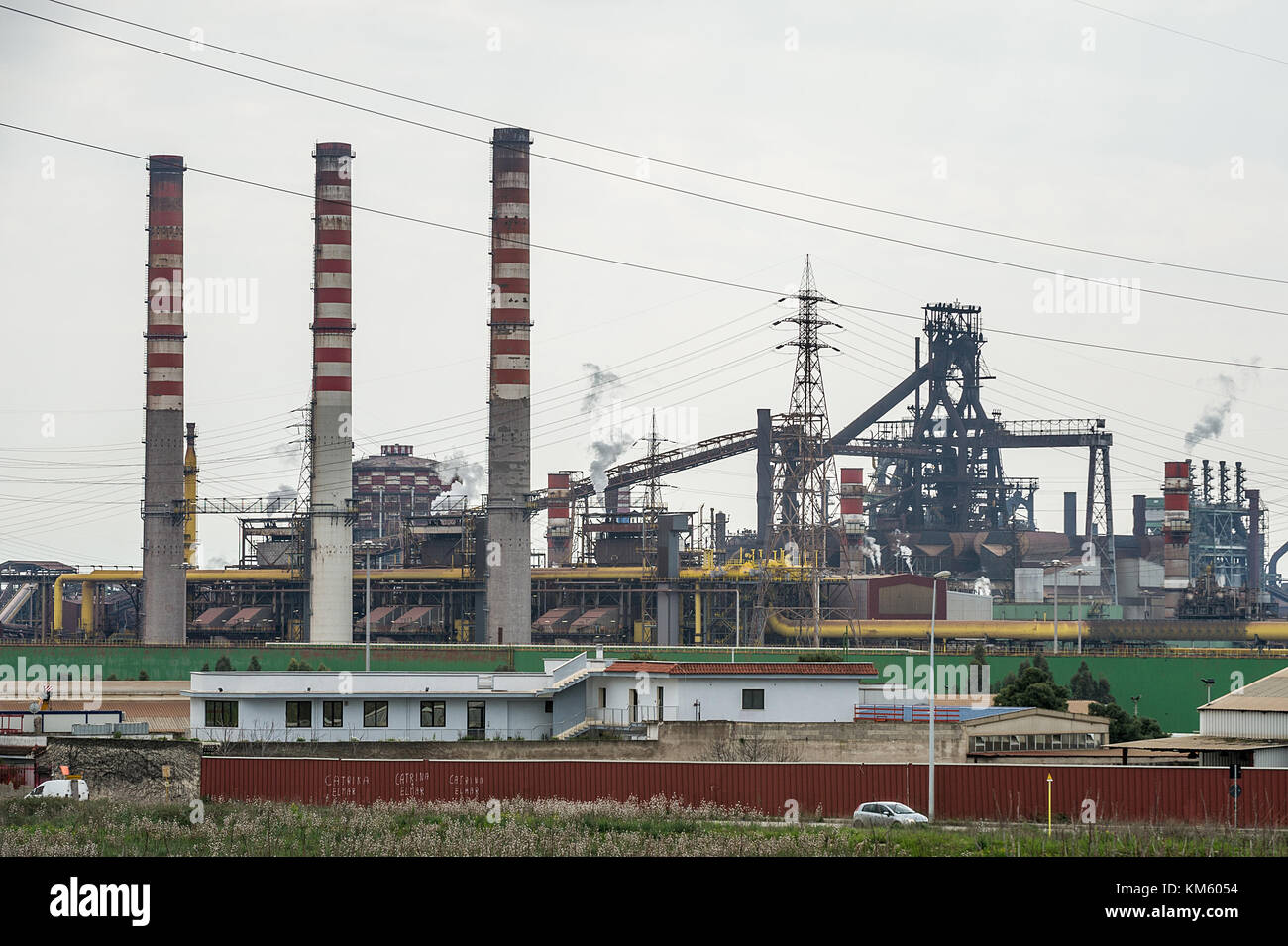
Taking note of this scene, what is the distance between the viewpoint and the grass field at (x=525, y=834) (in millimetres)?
25094

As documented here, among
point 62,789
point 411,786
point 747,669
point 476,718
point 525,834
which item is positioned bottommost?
point 62,789

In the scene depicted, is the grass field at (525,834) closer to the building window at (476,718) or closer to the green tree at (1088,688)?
the building window at (476,718)

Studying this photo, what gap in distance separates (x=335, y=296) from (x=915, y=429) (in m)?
59.0

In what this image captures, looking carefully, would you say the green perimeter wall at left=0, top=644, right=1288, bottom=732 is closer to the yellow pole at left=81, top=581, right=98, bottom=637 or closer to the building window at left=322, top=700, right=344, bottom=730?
the building window at left=322, top=700, right=344, bottom=730

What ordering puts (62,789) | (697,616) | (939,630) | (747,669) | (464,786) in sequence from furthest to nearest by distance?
(697,616) → (939,630) → (747,669) → (62,789) → (464,786)

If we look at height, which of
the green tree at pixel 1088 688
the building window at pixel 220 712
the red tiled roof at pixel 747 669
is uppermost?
the red tiled roof at pixel 747 669

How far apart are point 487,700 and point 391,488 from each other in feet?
339

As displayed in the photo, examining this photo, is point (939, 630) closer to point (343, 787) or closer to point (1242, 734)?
point (1242, 734)

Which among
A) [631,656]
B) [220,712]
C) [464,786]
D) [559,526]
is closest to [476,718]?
[220,712]

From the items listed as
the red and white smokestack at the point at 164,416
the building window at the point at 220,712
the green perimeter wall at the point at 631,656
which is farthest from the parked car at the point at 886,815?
the red and white smokestack at the point at 164,416

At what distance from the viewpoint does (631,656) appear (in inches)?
2522

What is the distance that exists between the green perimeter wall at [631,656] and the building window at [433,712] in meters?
16.9

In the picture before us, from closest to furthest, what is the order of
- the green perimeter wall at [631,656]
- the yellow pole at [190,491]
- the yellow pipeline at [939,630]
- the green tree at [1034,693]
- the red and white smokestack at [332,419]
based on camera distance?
the green tree at [1034,693] → the green perimeter wall at [631,656] → the red and white smokestack at [332,419] → the yellow pipeline at [939,630] → the yellow pole at [190,491]
